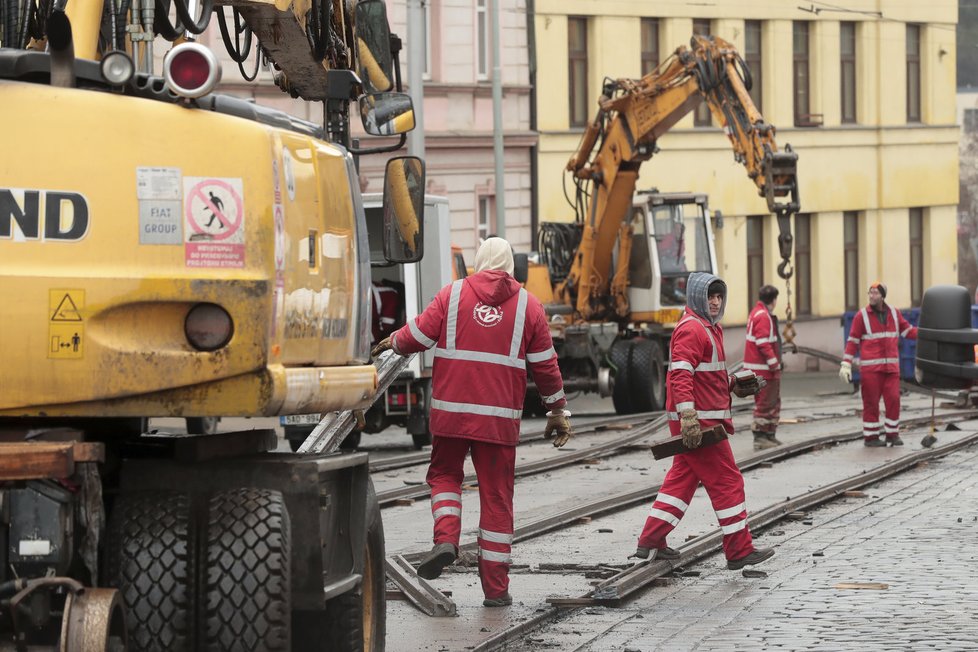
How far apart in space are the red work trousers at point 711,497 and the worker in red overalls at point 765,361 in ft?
27.7

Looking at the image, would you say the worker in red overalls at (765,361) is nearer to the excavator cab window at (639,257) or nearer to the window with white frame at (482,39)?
the excavator cab window at (639,257)

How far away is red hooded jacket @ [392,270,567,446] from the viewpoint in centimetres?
1020

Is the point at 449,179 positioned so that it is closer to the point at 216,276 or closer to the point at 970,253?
the point at 216,276

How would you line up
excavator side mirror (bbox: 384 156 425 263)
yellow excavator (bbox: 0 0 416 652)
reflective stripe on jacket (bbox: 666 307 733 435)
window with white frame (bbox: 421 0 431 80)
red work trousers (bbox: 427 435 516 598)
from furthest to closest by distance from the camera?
1. window with white frame (bbox: 421 0 431 80)
2. reflective stripe on jacket (bbox: 666 307 733 435)
3. red work trousers (bbox: 427 435 516 598)
4. excavator side mirror (bbox: 384 156 425 263)
5. yellow excavator (bbox: 0 0 416 652)

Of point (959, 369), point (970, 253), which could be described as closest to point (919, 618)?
point (959, 369)

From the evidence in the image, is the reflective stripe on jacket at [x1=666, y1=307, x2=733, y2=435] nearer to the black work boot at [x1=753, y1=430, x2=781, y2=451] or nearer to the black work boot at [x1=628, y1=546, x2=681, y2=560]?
the black work boot at [x1=628, y1=546, x2=681, y2=560]

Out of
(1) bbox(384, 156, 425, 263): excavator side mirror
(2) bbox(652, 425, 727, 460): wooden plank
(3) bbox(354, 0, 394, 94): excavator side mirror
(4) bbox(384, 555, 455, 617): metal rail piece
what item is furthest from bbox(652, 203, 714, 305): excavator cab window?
(1) bbox(384, 156, 425, 263): excavator side mirror

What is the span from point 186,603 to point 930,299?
3.80 m

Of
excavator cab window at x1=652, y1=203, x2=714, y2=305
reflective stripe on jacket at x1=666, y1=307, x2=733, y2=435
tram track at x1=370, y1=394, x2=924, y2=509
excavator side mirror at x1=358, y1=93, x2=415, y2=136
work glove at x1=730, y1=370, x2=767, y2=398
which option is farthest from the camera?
excavator cab window at x1=652, y1=203, x2=714, y2=305

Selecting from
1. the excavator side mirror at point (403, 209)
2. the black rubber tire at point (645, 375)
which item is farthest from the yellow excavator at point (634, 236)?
the excavator side mirror at point (403, 209)

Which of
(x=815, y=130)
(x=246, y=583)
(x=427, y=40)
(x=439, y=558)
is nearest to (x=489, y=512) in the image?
(x=439, y=558)

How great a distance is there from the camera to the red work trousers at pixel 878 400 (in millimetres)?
20969

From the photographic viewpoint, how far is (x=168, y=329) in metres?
6.24

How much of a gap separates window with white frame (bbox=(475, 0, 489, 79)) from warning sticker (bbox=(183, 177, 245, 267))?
32252 millimetres
